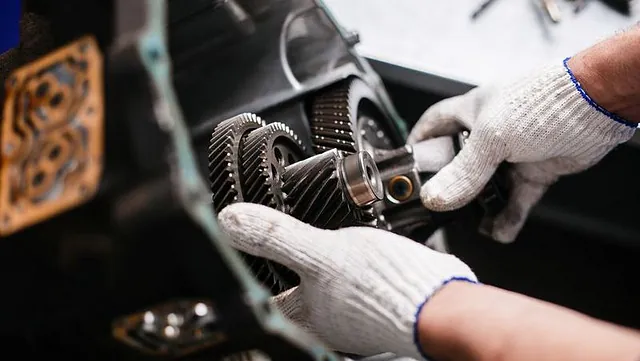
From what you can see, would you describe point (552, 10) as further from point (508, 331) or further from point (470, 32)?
point (508, 331)

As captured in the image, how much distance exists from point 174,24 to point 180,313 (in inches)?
23.5

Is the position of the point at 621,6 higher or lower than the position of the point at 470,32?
lower

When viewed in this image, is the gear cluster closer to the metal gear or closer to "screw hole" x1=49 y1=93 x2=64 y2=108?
the metal gear

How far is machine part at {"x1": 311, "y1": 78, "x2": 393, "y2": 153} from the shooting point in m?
0.97

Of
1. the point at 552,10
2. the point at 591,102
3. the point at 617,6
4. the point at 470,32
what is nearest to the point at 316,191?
the point at 591,102

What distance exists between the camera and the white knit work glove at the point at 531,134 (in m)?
0.94

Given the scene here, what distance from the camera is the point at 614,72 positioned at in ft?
2.94

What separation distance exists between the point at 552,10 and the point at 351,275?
119 cm

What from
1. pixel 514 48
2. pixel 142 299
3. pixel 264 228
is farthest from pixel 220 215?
pixel 514 48

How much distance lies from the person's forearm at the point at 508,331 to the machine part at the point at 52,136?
0.37 m

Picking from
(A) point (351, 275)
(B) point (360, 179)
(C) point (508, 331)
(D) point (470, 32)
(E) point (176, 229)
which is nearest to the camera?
(E) point (176, 229)

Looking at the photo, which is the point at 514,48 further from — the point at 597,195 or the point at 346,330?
→ the point at 346,330

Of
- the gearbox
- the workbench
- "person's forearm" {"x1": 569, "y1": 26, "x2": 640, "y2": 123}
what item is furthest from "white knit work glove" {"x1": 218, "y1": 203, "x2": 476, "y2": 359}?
the workbench

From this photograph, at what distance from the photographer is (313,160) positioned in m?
0.85
